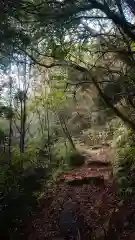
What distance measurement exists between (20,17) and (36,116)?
739 centimetres

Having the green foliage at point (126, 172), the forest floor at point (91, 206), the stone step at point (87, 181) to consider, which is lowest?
the forest floor at point (91, 206)

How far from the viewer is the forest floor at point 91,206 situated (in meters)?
4.67

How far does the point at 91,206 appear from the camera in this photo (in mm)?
5828

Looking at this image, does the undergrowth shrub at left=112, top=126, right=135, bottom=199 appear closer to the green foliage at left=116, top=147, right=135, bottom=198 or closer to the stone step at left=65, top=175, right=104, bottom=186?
the green foliage at left=116, top=147, right=135, bottom=198

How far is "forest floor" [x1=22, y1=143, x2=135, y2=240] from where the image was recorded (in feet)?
→ 15.3

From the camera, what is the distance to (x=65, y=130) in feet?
36.2

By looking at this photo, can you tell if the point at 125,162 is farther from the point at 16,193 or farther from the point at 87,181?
the point at 16,193

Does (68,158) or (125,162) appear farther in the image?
(68,158)

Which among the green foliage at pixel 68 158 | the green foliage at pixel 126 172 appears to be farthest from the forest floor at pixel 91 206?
the green foliage at pixel 68 158

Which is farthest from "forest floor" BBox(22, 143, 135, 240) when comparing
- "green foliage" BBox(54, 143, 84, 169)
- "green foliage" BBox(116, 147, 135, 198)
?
"green foliage" BBox(54, 143, 84, 169)

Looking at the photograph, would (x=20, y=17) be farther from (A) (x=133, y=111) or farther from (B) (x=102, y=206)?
(B) (x=102, y=206)

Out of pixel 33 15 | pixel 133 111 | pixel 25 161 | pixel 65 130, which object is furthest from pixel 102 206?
pixel 65 130

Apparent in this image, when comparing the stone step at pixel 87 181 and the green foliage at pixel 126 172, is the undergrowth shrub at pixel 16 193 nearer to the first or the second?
the stone step at pixel 87 181

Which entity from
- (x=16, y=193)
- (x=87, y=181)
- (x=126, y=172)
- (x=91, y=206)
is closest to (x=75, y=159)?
(x=87, y=181)
